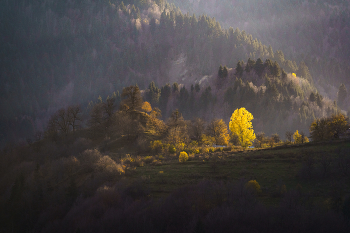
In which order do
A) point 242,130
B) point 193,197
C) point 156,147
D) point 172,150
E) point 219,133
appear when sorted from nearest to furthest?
1. point 193,197
2. point 172,150
3. point 156,147
4. point 242,130
5. point 219,133

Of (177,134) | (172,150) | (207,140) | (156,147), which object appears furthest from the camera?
(207,140)

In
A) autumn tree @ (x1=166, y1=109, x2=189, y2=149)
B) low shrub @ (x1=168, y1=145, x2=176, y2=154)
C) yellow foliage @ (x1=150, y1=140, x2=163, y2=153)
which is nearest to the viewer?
low shrub @ (x1=168, y1=145, x2=176, y2=154)

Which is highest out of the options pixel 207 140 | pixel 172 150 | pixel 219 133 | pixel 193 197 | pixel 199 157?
pixel 219 133

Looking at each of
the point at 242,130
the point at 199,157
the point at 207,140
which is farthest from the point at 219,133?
the point at 199,157

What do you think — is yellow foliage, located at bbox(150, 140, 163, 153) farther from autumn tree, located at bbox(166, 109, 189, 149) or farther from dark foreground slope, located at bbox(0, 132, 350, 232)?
dark foreground slope, located at bbox(0, 132, 350, 232)

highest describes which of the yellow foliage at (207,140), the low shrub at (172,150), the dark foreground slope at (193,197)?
the yellow foliage at (207,140)

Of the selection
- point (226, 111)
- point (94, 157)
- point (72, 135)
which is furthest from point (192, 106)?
point (94, 157)

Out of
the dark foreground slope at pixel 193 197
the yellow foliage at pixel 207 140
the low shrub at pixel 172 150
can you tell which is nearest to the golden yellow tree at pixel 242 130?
the yellow foliage at pixel 207 140

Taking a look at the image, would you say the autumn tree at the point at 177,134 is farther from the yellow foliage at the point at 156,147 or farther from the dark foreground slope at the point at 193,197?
the dark foreground slope at the point at 193,197

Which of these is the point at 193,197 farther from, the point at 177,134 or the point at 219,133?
the point at 219,133

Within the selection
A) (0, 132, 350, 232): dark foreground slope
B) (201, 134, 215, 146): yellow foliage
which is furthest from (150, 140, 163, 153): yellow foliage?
(201, 134, 215, 146): yellow foliage

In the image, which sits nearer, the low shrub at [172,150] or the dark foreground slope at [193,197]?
the dark foreground slope at [193,197]

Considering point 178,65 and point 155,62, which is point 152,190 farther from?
point 155,62

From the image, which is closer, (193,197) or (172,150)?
(193,197)
